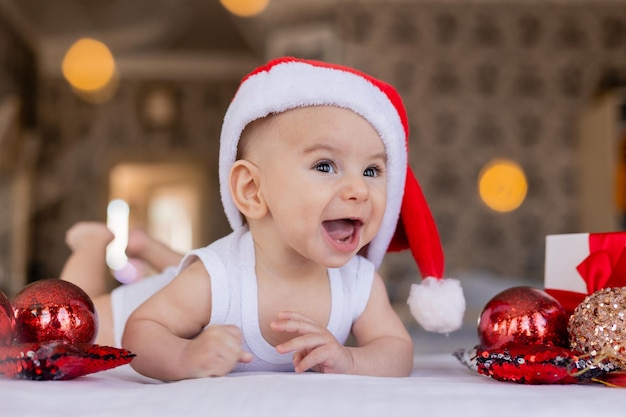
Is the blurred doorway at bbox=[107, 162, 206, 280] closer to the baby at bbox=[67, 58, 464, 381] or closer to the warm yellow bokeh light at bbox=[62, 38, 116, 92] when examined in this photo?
the warm yellow bokeh light at bbox=[62, 38, 116, 92]

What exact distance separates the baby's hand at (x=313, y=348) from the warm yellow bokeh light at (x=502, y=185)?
4.11 metres

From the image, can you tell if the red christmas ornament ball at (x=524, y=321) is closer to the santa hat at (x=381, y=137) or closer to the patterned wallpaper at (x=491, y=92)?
the santa hat at (x=381, y=137)

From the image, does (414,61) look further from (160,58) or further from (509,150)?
(160,58)

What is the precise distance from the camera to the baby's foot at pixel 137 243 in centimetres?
142

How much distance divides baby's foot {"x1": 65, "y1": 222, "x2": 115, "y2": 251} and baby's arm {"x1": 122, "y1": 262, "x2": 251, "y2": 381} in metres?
0.51

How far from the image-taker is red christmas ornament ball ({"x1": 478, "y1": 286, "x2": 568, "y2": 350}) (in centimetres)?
80

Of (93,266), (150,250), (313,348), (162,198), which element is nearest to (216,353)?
(313,348)

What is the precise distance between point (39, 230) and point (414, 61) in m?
3.91

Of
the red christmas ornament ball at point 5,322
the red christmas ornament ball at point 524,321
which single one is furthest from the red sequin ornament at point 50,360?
the red christmas ornament ball at point 524,321

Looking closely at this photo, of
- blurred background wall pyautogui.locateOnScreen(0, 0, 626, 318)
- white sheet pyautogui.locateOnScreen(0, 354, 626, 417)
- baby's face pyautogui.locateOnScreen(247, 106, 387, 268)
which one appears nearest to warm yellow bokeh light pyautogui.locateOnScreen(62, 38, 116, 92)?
blurred background wall pyautogui.locateOnScreen(0, 0, 626, 318)

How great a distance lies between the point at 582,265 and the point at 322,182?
1.28 feet

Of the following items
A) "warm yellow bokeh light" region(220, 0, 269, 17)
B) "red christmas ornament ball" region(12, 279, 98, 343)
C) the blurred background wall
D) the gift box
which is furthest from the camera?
the blurred background wall

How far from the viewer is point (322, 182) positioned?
30.9 inches

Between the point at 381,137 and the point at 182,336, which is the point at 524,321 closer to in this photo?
the point at 381,137
